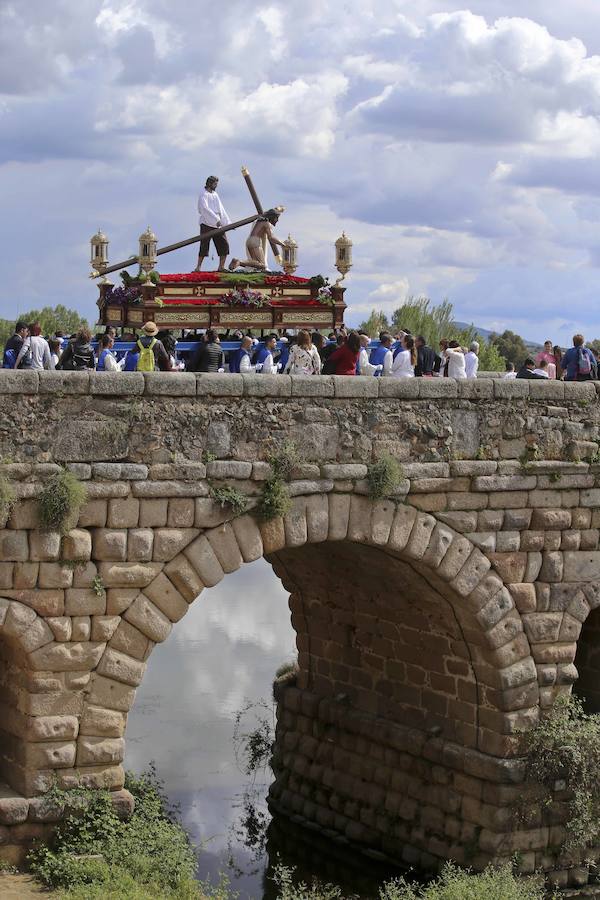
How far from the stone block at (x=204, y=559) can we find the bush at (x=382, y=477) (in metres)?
1.63

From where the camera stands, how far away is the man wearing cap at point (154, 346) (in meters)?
13.1

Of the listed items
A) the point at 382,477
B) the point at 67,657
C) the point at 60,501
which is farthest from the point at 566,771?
the point at 60,501

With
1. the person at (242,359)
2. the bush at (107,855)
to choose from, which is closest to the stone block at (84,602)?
the bush at (107,855)

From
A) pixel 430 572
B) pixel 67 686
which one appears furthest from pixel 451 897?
pixel 67 686

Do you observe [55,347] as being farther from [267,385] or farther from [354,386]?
[354,386]

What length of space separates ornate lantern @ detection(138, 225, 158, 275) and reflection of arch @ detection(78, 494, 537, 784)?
4.49 metres

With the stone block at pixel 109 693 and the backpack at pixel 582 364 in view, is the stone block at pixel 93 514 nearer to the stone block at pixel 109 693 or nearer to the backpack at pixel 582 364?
the stone block at pixel 109 693

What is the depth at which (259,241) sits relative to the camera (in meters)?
17.3

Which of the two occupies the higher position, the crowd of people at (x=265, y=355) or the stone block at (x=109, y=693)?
the crowd of people at (x=265, y=355)

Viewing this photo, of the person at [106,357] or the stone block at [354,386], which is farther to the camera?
the person at [106,357]

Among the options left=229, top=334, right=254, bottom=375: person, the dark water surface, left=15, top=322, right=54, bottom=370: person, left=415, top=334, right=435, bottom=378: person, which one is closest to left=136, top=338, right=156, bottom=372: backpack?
left=15, top=322, right=54, bottom=370: person

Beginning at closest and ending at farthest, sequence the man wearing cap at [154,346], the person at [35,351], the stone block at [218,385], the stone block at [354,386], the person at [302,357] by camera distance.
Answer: the stone block at [218,385] < the stone block at [354,386] < the man wearing cap at [154,346] < the person at [302,357] < the person at [35,351]

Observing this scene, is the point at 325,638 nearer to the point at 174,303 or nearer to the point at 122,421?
the point at 174,303

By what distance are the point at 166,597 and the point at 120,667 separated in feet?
2.25
